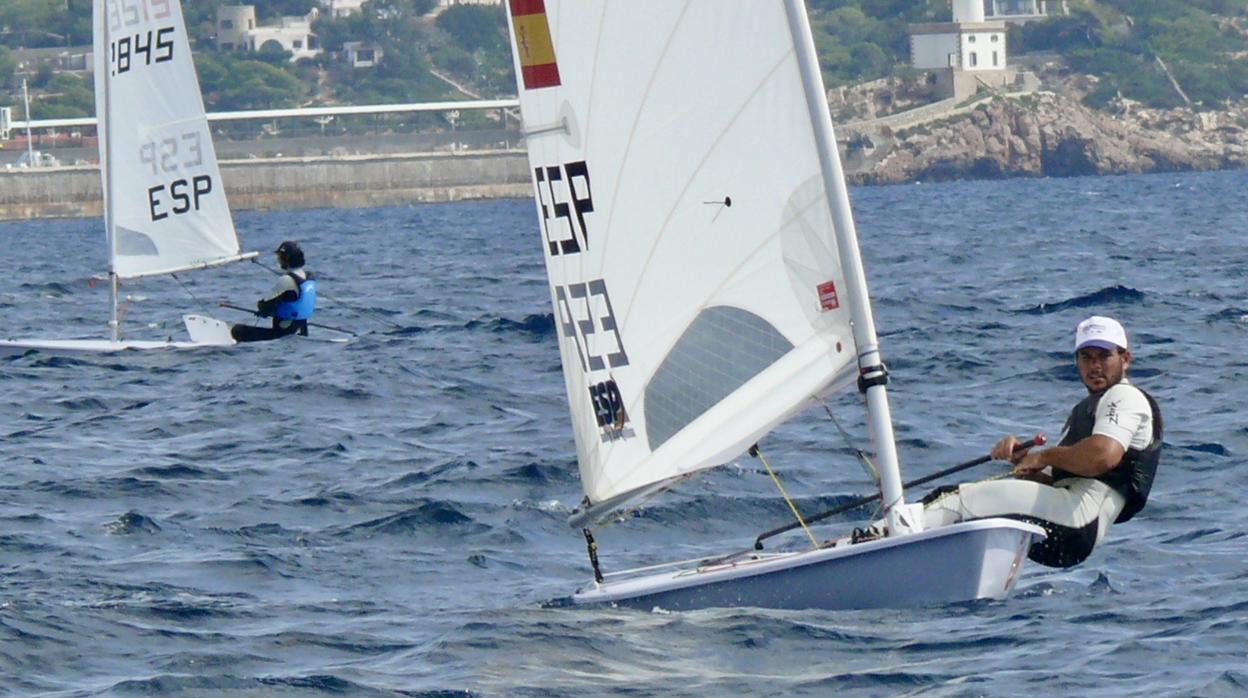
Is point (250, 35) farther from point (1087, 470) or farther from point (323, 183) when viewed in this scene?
point (1087, 470)

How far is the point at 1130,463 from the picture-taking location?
795cm

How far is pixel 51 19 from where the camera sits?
158 metres

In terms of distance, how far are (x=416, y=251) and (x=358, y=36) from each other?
359 ft

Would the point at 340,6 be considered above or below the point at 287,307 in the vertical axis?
below

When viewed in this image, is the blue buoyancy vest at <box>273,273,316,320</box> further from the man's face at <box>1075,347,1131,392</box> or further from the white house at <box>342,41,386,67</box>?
the white house at <box>342,41,386,67</box>

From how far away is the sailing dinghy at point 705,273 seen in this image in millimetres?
7590

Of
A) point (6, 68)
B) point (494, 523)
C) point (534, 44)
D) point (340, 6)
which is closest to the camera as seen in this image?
point (534, 44)

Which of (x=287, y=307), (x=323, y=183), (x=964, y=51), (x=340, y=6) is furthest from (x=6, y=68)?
(x=287, y=307)

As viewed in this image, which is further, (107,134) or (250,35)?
(250,35)

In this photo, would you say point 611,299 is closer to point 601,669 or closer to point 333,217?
point 601,669

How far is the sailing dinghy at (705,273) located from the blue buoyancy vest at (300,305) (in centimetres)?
1099

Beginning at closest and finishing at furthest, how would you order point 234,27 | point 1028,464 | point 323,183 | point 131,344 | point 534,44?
point 1028,464, point 534,44, point 131,344, point 323,183, point 234,27

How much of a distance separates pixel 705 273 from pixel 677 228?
0.21 m

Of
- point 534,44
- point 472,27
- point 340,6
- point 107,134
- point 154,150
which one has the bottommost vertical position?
point 472,27
